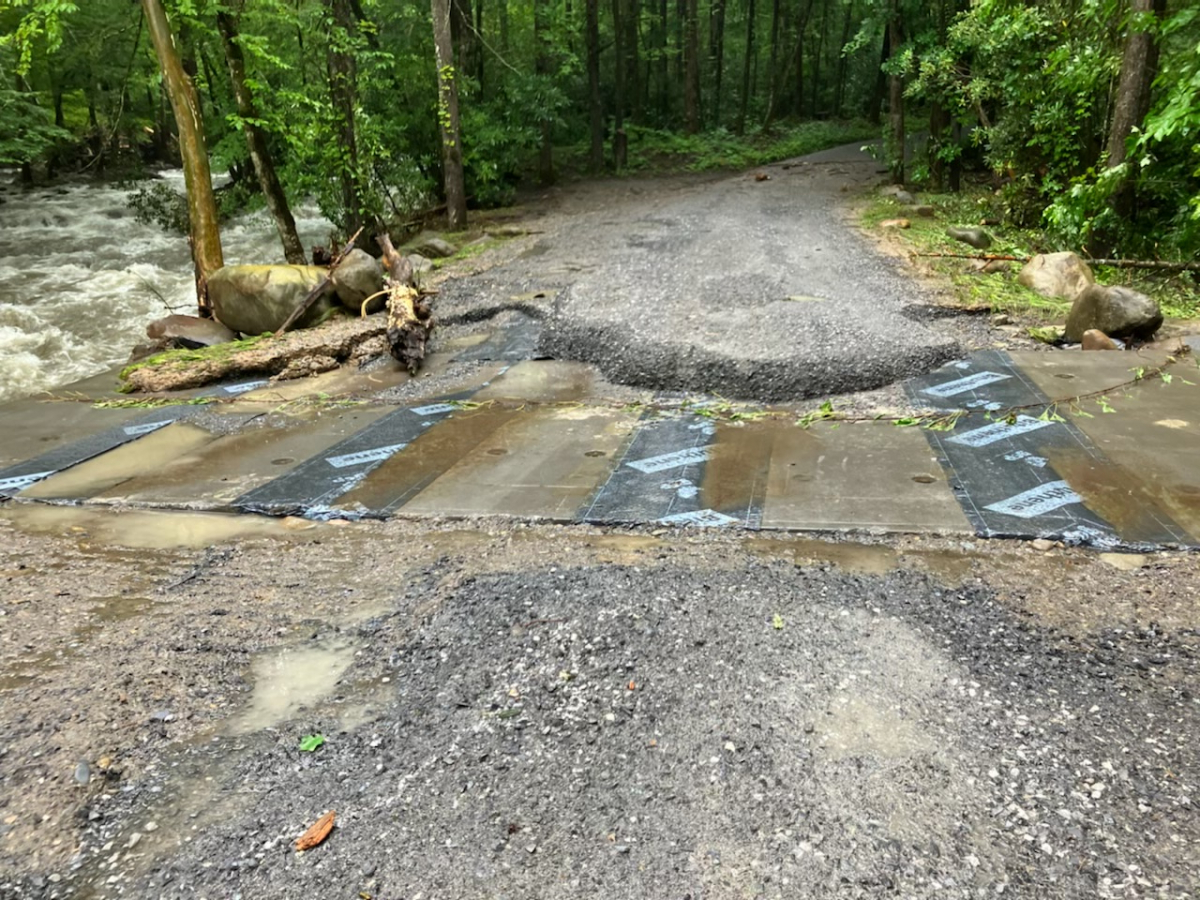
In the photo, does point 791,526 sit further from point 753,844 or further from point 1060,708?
point 753,844

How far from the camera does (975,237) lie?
9.86 m

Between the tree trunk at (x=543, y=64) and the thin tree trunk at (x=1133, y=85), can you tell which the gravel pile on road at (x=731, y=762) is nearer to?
the thin tree trunk at (x=1133, y=85)

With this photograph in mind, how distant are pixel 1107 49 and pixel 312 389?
30.2 ft

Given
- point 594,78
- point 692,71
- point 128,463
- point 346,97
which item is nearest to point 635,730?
point 128,463

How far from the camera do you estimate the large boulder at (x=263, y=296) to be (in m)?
8.85

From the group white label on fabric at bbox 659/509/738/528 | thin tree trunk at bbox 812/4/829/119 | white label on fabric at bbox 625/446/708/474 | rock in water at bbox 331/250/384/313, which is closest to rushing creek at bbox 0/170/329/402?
rock in water at bbox 331/250/384/313

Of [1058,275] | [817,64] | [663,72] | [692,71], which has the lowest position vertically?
[1058,275]

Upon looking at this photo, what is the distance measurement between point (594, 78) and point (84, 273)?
1137cm

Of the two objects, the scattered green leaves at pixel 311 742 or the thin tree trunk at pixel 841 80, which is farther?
the thin tree trunk at pixel 841 80

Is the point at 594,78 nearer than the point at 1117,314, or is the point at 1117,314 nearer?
the point at 1117,314

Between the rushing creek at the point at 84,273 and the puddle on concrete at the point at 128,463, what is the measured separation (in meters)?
3.55

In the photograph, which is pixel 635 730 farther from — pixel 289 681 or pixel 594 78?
pixel 594 78

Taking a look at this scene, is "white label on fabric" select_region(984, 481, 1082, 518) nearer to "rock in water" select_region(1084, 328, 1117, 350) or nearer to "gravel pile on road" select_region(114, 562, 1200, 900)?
"gravel pile on road" select_region(114, 562, 1200, 900)

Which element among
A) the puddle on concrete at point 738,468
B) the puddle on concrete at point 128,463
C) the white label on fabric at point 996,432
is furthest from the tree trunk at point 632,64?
the white label on fabric at point 996,432
